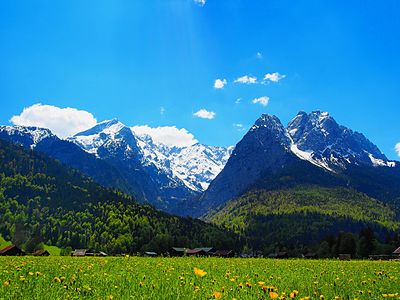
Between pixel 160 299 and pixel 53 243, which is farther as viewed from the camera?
pixel 53 243

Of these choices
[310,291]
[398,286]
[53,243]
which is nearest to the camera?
[310,291]

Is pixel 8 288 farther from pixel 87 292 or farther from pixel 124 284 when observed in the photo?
pixel 124 284

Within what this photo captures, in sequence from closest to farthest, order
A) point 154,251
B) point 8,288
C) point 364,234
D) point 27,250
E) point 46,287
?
point 8,288 → point 46,287 → point 364,234 → point 27,250 → point 154,251

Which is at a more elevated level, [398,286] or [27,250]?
[398,286]

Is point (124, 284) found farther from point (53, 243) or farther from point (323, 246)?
point (53, 243)

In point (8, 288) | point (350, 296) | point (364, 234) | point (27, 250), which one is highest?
point (364, 234)

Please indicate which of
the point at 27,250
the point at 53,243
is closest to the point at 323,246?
the point at 27,250

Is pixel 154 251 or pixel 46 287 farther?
pixel 154 251

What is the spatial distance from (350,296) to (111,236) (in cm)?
20216

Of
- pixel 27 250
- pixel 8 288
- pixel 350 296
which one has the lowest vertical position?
pixel 27 250

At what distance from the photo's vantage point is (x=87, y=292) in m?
7.85

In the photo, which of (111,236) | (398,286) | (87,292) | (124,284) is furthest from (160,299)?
(111,236)

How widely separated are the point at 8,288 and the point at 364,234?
394 feet

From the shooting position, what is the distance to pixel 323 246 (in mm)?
120625
